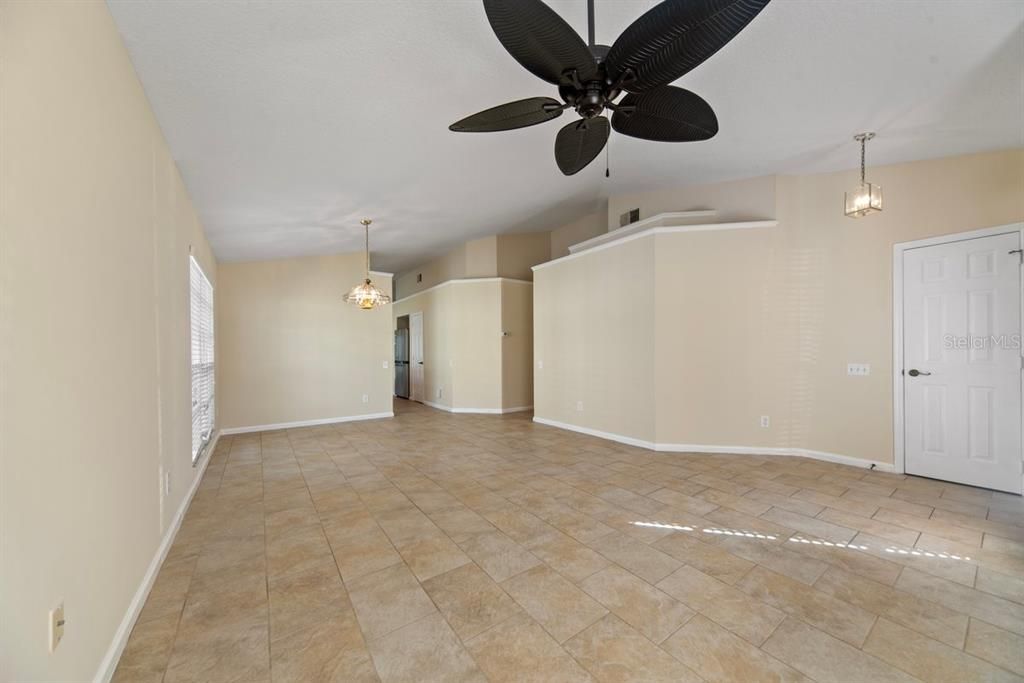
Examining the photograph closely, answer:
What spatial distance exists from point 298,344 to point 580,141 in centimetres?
619

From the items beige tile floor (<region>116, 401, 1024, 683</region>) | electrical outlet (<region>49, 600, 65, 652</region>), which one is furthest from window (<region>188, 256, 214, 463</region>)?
electrical outlet (<region>49, 600, 65, 652</region>)

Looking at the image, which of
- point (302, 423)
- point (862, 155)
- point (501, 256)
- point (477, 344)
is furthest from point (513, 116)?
point (302, 423)

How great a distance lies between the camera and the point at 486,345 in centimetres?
788

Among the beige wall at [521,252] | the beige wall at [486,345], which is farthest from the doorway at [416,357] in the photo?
the beige wall at [521,252]

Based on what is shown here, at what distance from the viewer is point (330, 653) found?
172 cm

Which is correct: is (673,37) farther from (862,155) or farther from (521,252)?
(521,252)

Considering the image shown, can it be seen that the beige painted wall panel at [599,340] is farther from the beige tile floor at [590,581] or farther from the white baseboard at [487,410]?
the beige tile floor at [590,581]

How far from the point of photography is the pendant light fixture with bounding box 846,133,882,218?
3.70m

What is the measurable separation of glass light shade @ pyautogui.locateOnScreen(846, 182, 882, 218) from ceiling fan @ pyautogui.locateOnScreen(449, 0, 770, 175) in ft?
9.19

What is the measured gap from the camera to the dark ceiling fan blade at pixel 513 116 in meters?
1.91

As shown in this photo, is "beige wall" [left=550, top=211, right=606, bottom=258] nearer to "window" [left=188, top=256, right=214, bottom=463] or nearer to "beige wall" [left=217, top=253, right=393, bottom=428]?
"beige wall" [left=217, top=253, right=393, bottom=428]

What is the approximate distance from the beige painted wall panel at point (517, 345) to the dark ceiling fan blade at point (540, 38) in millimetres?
6176

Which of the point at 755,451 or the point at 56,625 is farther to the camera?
the point at 755,451

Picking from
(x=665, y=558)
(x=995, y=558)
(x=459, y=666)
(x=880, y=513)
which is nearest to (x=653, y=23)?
(x=459, y=666)
